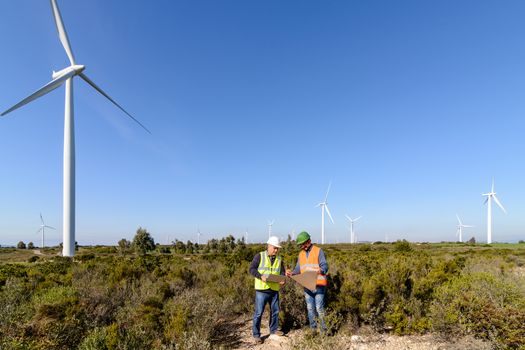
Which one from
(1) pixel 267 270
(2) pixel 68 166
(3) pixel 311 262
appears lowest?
(1) pixel 267 270

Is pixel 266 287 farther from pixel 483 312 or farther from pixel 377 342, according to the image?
pixel 483 312

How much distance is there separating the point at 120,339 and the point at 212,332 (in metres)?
1.67

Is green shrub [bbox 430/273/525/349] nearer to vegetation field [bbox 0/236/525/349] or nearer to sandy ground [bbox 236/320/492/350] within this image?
vegetation field [bbox 0/236/525/349]

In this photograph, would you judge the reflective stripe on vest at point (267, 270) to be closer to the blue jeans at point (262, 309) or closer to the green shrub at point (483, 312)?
the blue jeans at point (262, 309)

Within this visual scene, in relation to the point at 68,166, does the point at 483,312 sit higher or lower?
lower

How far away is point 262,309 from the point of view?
572 cm

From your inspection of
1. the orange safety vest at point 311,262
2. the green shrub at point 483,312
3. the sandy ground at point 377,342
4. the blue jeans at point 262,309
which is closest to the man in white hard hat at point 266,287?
the blue jeans at point 262,309

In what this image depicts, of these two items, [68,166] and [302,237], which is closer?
[302,237]

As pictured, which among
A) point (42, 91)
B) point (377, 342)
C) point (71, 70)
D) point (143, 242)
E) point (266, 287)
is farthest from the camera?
point (143, 242)

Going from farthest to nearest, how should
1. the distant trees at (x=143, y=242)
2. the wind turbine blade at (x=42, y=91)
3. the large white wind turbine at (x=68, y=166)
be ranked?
the distant trees at (x=143, y=242)
the large white wind turbine at (x=68, y=166)
the wind turbine blade at (x=42, y=91)

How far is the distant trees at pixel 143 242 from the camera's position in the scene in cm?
3866

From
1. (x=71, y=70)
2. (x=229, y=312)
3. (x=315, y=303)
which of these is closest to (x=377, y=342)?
(x=315, y=303)

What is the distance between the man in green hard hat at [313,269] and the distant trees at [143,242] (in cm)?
3655

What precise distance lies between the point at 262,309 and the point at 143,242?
37.9 meters
